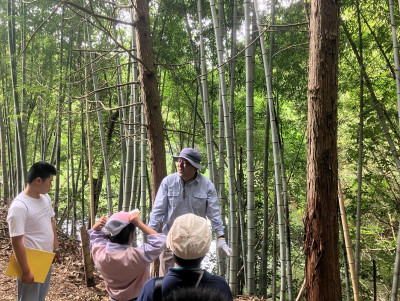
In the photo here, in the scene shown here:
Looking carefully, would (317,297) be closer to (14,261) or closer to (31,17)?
(14,261)

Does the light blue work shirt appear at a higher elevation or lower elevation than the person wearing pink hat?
higher

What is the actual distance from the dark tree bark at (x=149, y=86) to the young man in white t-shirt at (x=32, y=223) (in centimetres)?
84

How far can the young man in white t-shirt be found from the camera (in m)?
1.71

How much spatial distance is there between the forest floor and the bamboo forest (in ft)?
2.28

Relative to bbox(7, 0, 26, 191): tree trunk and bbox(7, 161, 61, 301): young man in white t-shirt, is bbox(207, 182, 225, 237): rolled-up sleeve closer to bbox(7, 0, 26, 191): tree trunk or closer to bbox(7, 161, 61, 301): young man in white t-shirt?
bbox(7, 161, 61, 301): young man in white t-shirt

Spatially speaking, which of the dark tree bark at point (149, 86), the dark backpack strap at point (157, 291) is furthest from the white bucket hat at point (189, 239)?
the dark tree bark at point (149, 86)

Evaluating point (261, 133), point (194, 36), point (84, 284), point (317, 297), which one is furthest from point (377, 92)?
point (84, 284)

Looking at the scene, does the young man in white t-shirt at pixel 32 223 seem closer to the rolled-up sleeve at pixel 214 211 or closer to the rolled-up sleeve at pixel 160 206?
the rolled-up sleeve at pixel 160 206

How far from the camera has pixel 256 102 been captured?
718 cm

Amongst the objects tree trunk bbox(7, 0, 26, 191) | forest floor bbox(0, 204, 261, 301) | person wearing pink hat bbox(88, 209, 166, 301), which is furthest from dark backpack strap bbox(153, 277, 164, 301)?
tree trunk bbox(7, 0, 26, 191)

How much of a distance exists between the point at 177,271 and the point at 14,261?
4.29ft

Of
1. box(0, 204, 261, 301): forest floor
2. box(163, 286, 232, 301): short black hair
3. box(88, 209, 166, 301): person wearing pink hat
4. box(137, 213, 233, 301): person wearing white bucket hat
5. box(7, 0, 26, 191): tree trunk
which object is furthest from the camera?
box(7, 0, 26, 191): tree trunk

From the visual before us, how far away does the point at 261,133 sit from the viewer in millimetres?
6074

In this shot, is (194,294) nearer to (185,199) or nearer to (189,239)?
(189,239)
